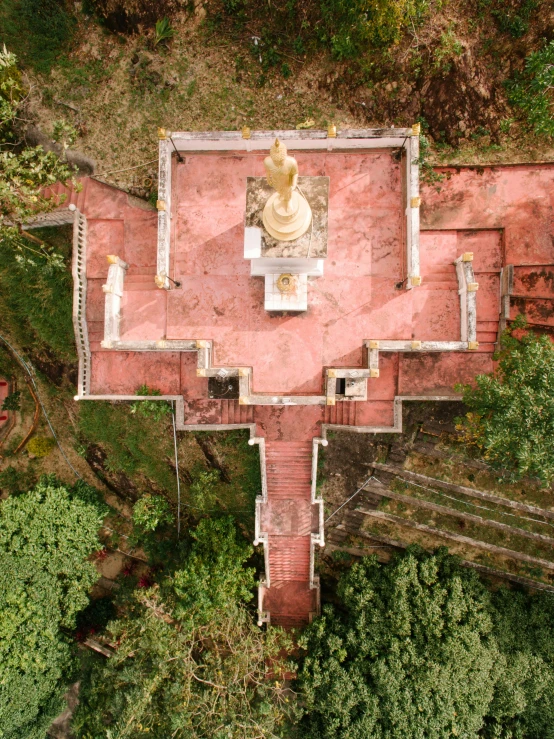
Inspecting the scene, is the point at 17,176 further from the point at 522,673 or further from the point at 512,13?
the point at 522,673

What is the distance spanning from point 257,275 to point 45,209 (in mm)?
8463

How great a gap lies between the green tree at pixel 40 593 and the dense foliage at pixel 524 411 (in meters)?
18.2

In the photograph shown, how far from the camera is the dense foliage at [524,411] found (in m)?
16.0

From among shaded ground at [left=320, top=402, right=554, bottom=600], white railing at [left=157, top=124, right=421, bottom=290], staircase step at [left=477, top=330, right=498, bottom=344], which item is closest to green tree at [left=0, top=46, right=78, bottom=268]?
white railing at [left=157, top=124, right=421, bottom=290]

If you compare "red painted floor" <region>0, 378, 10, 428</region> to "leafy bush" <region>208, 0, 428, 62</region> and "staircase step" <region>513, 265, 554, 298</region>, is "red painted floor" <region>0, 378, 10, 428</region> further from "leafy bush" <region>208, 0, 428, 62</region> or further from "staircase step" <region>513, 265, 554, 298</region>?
"staircase step" <region>513, 265, 554, 298</region>

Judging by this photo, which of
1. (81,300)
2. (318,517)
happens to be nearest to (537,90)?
(318,517)

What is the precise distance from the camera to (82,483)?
25.0m

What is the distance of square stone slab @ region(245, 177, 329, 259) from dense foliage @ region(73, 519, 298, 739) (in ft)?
44.1

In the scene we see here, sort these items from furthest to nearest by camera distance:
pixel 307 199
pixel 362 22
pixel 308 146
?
pixel 362 22, pixel 308 146, pixel 307 199

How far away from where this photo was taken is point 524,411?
53.0 feet

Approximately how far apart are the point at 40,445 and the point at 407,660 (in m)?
20.7

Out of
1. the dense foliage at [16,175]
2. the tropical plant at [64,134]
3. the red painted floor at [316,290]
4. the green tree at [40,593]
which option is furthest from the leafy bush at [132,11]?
the green tree at [40,593]

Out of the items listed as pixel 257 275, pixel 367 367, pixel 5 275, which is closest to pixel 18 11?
pixel 5 275

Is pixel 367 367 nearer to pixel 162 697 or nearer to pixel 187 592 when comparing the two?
pixel 187 592
